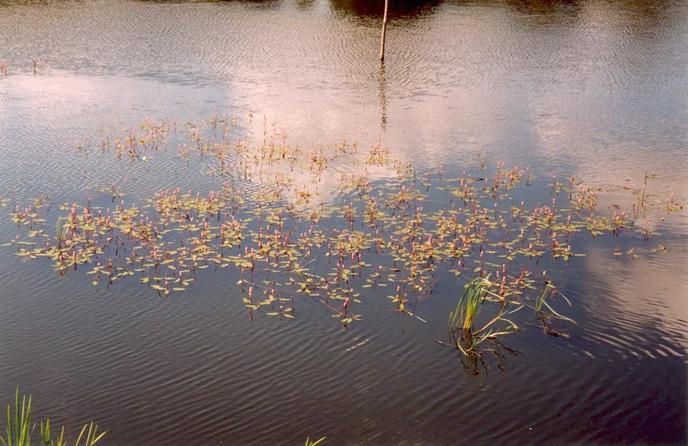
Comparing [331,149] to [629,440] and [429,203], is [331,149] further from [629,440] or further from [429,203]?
[629,440]

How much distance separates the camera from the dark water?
12.2m

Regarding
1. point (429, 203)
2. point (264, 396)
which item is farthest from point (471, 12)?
point (264, 396)

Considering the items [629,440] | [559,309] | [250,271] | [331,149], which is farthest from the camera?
[331,149]

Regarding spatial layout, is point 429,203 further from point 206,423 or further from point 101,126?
point 101,126

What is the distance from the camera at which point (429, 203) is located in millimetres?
21750

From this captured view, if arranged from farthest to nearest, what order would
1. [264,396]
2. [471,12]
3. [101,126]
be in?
[471,12], [101,126], [264,396]

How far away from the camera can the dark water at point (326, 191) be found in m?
12.2

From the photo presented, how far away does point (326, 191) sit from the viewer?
74.8ft

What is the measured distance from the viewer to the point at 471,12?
59.2 metres

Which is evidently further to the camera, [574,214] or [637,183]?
[637,183]

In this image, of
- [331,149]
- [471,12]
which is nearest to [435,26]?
[471,12]

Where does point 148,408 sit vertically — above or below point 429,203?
below

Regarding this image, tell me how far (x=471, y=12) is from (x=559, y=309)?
47383mm

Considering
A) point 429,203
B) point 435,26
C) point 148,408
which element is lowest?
point 148,408
